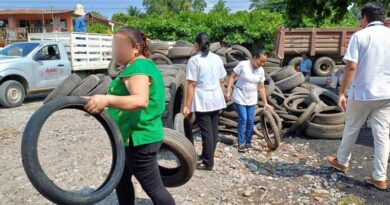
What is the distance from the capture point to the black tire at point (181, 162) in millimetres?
3424

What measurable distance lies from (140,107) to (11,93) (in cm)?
834

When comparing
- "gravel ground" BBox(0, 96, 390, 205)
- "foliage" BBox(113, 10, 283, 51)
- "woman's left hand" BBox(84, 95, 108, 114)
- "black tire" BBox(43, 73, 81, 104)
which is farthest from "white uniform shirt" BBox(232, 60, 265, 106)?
"foliage" BBox(113, 10, 283, 51)

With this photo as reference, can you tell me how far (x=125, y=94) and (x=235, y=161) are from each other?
3036 mm

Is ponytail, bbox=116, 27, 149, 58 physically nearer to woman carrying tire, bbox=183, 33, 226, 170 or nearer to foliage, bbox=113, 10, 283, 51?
woman carrying tire, bbox=183, 33, 226, 170

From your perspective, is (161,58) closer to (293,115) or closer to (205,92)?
(293,115)

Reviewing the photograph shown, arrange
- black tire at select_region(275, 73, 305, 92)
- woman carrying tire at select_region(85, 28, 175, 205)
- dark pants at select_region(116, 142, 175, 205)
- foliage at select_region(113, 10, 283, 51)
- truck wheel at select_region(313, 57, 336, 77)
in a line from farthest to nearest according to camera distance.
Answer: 1. foliage at select_region(113, 10, 283, 51)
2. truck wheel at select_region(313, 57, 336, 77)
3. black tire at select_region(275, 73, 305, 92)
4. dark pants at select_region(116, 142, 175, 205)
5. woman carrying tire at select_region(85, 28, 175, 205)

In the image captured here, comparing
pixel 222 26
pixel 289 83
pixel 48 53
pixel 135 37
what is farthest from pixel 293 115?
pixel 222 26

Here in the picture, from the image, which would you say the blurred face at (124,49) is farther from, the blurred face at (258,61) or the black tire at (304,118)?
the black tire at (304,118)

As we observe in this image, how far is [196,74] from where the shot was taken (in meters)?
4.56

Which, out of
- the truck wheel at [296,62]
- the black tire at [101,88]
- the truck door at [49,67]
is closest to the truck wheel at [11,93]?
the truck door at [49,67]

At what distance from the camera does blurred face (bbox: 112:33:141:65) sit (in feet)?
8.00

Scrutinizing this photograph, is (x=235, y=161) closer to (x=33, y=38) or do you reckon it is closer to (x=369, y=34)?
(x=369, y=34)

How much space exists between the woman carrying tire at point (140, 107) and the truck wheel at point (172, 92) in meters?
3.06

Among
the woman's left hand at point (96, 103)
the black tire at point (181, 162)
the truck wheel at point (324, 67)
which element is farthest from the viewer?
the truck wheel at point (324, 67)
